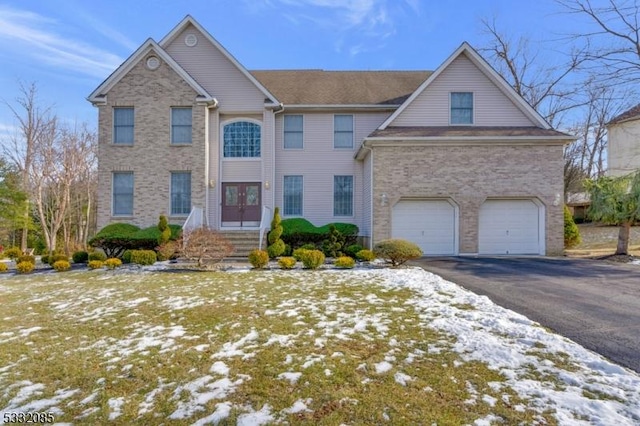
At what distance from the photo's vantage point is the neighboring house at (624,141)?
2545cm

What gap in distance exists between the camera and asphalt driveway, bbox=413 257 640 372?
4938 mm

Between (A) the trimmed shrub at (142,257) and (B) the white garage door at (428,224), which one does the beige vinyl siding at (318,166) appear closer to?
(B) the white garage door at (428,224)

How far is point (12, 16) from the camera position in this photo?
1282 cm

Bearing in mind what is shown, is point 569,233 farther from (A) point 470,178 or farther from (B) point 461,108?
(B) point 461,108

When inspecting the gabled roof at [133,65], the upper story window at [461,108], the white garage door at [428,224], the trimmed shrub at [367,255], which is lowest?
the trimmed shrub at [367,255]

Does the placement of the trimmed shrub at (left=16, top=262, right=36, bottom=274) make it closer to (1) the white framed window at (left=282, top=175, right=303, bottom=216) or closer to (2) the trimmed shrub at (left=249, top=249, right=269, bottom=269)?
(2) the trimmed shrub at (left=249, top=249, right=269, bottom=269)

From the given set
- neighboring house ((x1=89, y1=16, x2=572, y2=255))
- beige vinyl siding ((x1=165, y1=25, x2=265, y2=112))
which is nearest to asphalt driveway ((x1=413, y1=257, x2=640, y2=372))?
neighboring house ((x1=89, y1=16, x2=572, y2=255))

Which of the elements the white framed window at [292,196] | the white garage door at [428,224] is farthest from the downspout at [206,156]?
the white garage door at [428,224]

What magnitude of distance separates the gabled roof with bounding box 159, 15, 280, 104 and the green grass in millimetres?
10862

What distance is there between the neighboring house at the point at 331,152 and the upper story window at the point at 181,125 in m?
0.06

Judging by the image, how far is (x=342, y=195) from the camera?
17.0 m

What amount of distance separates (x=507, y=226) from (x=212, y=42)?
1482 cm

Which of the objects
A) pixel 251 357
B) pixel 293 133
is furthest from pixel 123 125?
pixel 251 357

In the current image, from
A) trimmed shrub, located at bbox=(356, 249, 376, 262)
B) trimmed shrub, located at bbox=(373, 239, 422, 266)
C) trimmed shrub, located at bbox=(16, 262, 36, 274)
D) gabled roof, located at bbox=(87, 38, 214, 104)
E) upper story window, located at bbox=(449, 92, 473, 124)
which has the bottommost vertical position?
trimmed shrub, located at bbox=(16, 262, 36, 274)
